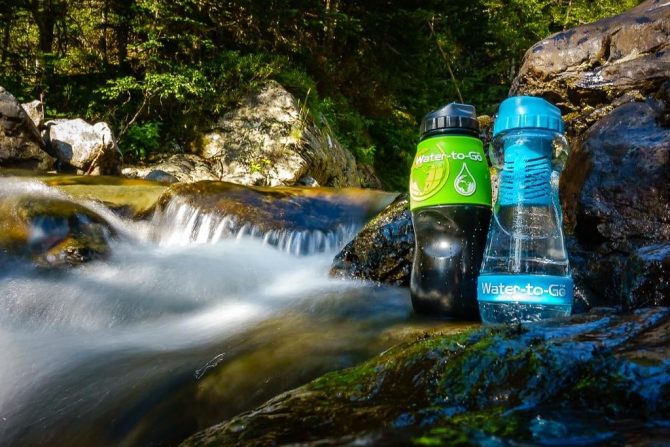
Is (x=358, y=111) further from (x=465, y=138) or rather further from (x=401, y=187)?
(x=465, y=138)

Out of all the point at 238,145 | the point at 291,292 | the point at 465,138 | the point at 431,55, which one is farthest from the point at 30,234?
the point at 431,55

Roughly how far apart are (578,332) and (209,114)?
1142cm

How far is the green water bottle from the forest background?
8.95 metres

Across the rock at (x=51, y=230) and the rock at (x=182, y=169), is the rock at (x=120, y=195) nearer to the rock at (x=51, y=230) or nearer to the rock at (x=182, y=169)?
the rock at (x=51, y=230)

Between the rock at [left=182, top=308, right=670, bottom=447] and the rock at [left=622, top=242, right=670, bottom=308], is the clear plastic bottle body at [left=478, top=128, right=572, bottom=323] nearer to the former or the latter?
the rock at [left=622, top=242, right=670, bottom=308]

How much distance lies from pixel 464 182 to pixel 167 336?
65.0 inches

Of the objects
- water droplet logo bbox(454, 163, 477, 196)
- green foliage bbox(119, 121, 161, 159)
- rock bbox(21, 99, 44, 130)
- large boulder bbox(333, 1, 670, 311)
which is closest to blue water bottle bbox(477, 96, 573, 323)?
water droplet logo bbox(454, 163, 477, 196)

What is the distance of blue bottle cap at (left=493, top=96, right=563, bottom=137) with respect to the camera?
187 cm

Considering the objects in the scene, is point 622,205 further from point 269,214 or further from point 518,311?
point 269,214

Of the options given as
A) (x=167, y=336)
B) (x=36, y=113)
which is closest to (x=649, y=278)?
(x=167, y=336)

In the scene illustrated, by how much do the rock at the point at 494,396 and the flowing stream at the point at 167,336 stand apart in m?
0.63

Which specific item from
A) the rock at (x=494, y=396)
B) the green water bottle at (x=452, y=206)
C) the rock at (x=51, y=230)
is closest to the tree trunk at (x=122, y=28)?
the rock at (x=51, y=230)

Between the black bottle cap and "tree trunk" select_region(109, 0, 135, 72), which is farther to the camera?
"tree trunk" select_region(109, 0, 135, 72)

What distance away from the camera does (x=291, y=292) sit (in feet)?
10.9
